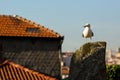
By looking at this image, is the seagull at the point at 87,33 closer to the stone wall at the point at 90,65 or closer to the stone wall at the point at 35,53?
the stone wall at the point at 90,65

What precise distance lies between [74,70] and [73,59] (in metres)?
0.77

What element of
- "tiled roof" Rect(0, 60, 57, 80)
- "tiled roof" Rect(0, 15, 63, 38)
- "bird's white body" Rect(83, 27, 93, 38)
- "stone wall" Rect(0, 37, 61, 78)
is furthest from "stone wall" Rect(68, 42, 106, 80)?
"tiled roof" Rect(0, 15, 63, 38)

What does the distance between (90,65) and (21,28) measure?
11372mm

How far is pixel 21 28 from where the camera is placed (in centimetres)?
2758

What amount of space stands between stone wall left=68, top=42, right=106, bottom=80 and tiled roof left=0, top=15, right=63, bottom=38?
9294 mm

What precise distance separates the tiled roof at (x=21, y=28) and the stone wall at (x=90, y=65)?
9.29 meters

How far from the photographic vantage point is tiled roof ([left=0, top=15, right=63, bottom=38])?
87.3 ft

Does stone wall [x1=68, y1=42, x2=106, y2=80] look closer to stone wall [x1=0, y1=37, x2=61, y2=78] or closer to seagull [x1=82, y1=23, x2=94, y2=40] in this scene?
seagull [x1=82, y1=23, x2=94, y2=40]

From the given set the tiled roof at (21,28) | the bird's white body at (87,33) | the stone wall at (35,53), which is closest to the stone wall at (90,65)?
the bird's white body at (87,33)

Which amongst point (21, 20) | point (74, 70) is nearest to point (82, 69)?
point (74, 70)

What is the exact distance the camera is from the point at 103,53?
17.4m

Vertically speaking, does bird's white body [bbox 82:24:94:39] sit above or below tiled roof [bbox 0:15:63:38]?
above

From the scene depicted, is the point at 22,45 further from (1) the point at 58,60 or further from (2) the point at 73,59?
(2) the point at 73,59

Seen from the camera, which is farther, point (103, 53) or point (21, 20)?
point (21, 20)
